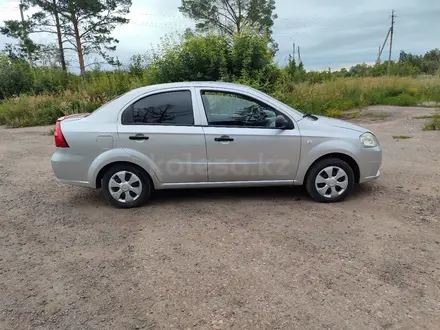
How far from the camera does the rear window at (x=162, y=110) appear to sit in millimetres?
4680

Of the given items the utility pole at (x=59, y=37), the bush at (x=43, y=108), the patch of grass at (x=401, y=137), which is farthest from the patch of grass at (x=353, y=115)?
the utility pole at (x=59, y=37)

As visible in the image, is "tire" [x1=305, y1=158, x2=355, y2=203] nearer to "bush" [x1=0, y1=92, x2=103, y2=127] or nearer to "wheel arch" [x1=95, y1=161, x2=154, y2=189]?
"wheel arch" [x1=95, y1=161, x2=154, y2=189]

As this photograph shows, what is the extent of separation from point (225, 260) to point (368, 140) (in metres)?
2.71

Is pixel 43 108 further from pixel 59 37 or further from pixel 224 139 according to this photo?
pixel 59 37

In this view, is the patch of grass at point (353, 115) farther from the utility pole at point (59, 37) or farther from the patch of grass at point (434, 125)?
the utility pole at point (59, 37)

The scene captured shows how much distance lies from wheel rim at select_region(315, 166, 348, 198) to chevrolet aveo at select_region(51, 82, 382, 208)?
0.5 inches

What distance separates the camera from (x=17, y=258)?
12.0 ft

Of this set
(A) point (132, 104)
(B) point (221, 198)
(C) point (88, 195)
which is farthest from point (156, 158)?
(C) point (88, 195)

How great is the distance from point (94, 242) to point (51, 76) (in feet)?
62.9

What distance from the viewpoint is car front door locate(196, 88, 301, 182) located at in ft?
15.3

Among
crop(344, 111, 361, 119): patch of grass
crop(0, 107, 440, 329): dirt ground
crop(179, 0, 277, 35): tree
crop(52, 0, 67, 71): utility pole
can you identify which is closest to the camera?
crop(0, 107, 440, 329): dirt ground

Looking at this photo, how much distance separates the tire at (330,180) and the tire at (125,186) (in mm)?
2193

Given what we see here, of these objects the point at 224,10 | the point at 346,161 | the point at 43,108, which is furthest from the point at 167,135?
the point at 224,10

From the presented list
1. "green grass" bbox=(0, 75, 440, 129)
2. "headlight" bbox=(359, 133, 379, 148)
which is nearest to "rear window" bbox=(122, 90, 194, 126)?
"headlight" bbox=(359, 133, 379, 148)
